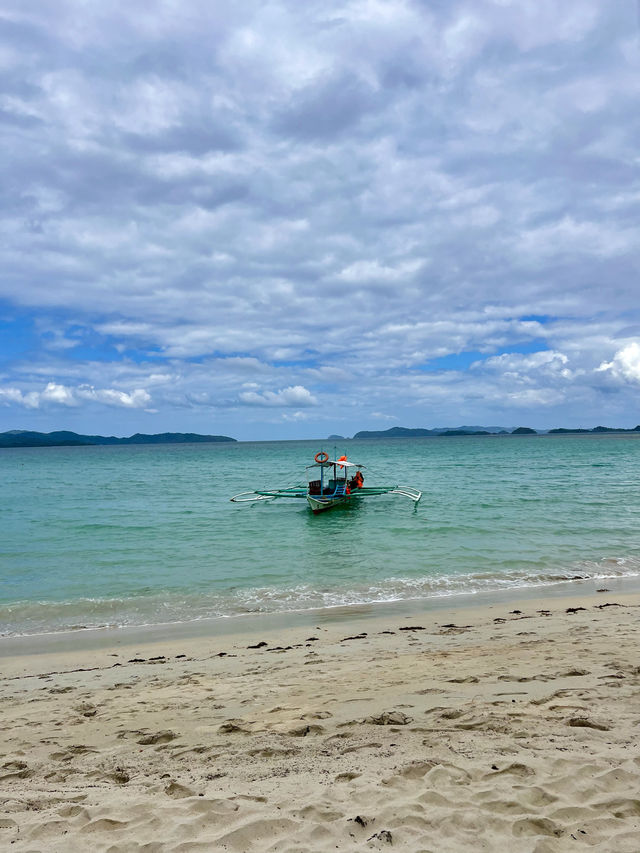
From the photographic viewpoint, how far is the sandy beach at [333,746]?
337 cm

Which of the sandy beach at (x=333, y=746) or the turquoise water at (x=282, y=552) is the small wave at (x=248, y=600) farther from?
the sandy beach at (x=333, y=746)

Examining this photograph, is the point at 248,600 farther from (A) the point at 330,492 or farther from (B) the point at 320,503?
(A) the point at 330,492

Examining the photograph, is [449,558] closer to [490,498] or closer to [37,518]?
[490,498]

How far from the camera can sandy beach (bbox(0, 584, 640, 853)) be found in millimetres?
3365

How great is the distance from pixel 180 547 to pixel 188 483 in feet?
84.5

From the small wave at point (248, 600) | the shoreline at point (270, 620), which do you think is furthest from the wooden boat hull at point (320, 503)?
the shoreline at point (270, 620)

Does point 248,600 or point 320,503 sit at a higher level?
point 320,503

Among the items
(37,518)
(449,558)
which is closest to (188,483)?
(37,518)

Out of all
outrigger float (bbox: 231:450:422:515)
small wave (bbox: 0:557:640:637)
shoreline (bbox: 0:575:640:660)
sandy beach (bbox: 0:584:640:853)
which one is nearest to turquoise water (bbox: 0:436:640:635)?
small wave (bbox: 0:557:640:637)

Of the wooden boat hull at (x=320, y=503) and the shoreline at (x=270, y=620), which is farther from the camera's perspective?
the wooden boat hull at (x=320, y=503)

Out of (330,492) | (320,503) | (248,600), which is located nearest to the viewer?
(248,600)

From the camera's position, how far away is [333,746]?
4.54 meters

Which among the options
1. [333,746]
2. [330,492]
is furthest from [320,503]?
[333,746]

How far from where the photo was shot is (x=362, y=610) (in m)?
10.4
